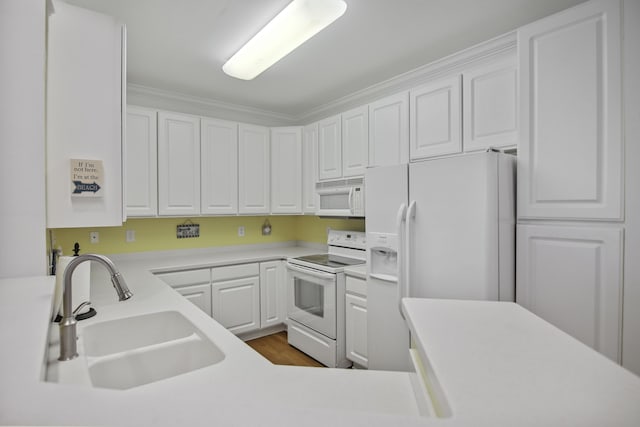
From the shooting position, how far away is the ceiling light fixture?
5.55ft

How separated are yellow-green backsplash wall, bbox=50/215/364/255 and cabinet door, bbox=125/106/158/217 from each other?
383mm

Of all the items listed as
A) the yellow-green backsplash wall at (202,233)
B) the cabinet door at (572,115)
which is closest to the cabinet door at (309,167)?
the yellow-green backsplash wall at (202,233)

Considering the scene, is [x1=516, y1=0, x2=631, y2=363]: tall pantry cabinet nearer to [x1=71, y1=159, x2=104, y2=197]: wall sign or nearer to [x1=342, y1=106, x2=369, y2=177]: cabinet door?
[x1=342, y1=106, x2=369, y2=177]: cabinet door

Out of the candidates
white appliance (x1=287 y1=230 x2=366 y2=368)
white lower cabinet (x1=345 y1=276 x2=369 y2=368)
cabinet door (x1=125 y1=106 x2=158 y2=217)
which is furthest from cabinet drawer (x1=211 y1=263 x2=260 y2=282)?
white lower cabinet (x1=345 y1=276 x2=369 y2=368)

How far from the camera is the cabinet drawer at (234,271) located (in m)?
3.02

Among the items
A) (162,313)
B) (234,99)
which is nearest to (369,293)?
(162,313)

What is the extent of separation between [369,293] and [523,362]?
170cm

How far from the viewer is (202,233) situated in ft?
11.5

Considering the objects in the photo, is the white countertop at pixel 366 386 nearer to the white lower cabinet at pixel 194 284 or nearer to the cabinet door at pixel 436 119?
the cabinet door at pixel 436 119

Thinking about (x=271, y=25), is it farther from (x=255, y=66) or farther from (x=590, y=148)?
(x=590, y=148)

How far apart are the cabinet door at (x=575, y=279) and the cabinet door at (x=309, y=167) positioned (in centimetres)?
203

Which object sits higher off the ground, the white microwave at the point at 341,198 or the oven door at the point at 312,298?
the white microwave at the point at 341,198

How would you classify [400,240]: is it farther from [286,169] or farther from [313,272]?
[286,169]

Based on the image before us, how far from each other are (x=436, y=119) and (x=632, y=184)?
3.89 feet
